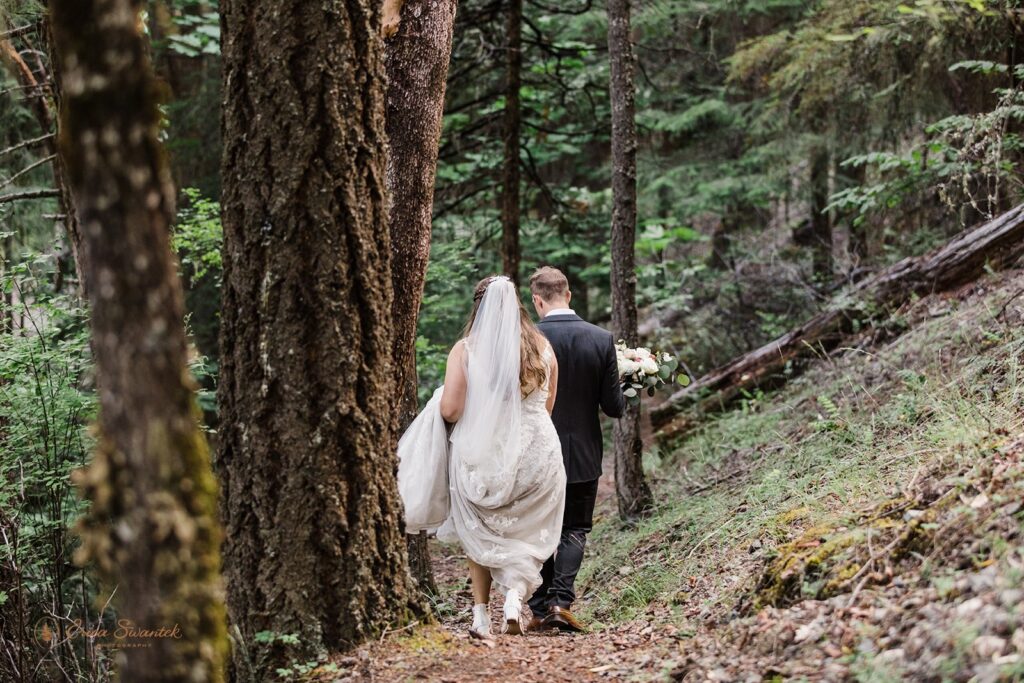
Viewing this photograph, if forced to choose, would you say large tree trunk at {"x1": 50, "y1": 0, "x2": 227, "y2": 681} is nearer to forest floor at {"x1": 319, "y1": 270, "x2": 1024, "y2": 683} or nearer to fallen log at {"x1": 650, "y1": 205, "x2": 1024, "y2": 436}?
forest floor at {"x1": 319, "y1": 270, "x2": 1024, "y2": 683}

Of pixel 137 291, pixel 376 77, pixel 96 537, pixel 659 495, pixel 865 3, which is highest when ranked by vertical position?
pixel 865 3

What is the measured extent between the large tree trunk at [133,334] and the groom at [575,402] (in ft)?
14.9

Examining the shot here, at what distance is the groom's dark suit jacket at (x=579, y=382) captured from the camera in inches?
263

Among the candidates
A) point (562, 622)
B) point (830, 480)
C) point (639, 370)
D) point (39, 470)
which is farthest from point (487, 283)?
point (39, 470)

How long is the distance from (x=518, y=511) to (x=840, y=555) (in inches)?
100

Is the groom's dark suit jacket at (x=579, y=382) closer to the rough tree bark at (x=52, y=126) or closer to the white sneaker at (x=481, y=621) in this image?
the white sneaker at (x=481, y=621)

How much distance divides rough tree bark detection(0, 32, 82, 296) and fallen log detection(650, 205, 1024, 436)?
7300 millimetres

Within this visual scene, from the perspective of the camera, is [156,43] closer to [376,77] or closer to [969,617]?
[376,77]

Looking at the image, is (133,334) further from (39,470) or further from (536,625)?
(536,625)

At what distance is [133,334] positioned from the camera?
6.91 feet

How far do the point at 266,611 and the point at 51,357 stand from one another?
3.67m

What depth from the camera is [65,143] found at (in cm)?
214

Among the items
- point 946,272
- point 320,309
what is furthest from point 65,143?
point 946,272

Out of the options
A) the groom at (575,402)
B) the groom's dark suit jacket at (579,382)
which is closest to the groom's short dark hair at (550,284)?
the groom at (575,402)
